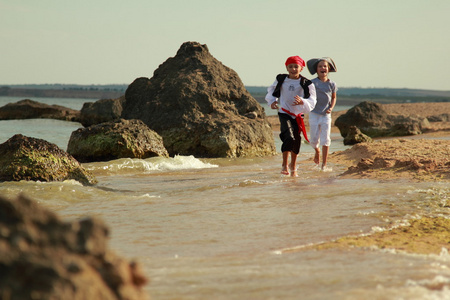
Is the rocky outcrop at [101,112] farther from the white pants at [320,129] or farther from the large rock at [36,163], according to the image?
the large rock at [36,163]

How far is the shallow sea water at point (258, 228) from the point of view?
246 cm

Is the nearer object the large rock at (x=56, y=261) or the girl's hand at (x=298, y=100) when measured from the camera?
the large rock at (x=56, y=261)

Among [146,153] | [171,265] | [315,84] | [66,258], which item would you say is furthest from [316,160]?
[66,258]

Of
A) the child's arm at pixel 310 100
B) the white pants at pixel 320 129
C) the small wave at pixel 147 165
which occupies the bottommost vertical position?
the small wave at pixel 147 165

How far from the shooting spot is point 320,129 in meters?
9.11

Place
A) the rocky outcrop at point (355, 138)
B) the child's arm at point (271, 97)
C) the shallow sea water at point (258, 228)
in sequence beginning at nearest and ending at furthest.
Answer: the shallow sea water at point (258, 228) < the child's arm at point (271, 97) < the rocky outcrop at point (355, 138)

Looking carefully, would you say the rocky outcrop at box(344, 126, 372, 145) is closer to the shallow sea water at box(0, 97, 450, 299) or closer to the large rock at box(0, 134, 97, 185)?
the shallow sea water at box(0, 97, 450, 299)

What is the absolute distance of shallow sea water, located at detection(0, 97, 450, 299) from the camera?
2465 mm

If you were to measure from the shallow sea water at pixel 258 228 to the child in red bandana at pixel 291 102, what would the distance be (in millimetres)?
492

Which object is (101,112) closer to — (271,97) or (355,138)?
(355,138)

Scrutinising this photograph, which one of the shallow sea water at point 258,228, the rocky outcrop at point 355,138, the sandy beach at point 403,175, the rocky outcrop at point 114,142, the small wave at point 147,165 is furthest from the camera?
the rocky outcrop at point 355,138

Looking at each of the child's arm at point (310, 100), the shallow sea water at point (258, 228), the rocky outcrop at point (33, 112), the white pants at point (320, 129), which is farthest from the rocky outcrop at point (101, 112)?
the child's arm at point (310, 100)

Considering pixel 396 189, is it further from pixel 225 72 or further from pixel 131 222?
pixel 225 72

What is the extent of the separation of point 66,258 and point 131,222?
2955mm
